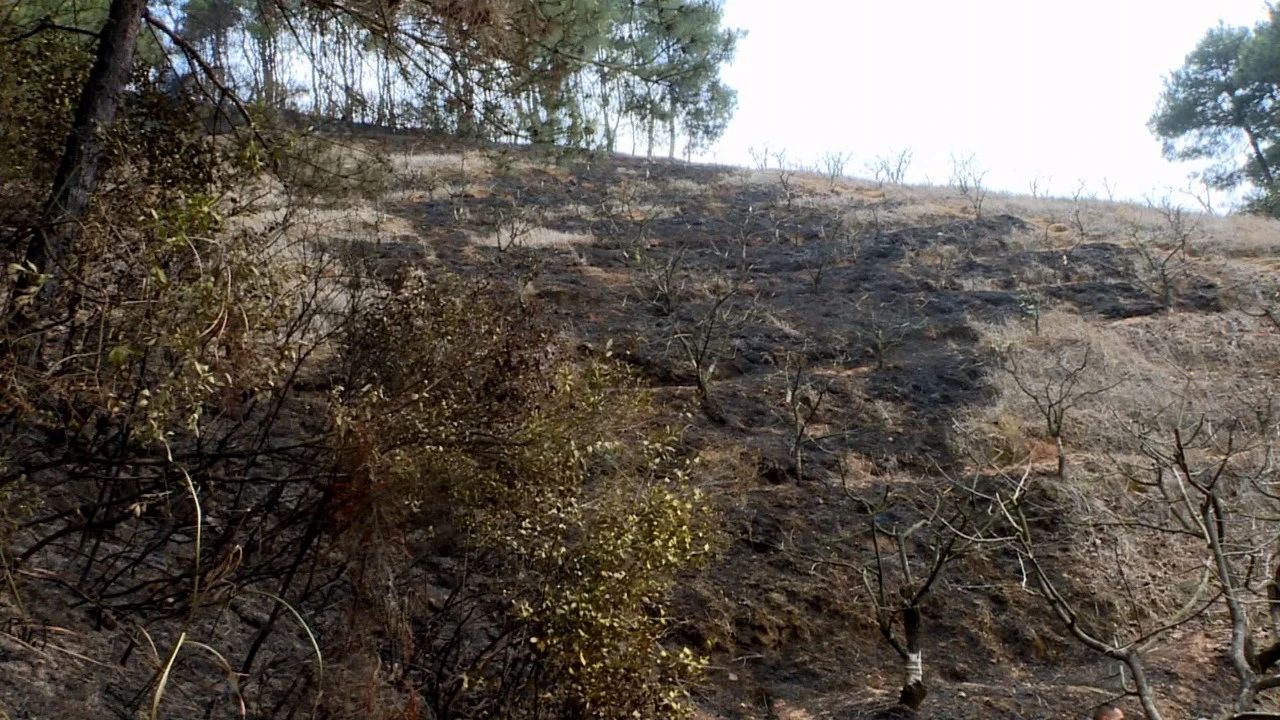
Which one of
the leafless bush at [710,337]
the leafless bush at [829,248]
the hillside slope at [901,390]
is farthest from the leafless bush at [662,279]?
the leafless bush at [829,248]

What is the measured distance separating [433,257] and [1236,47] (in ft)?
77.4

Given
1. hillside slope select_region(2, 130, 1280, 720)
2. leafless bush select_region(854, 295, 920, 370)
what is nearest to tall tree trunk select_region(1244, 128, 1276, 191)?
hillside slope select_region(2, 130, 1280, 720)

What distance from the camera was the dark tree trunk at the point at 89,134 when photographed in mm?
3901

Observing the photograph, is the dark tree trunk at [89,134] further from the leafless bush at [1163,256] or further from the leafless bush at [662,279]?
the leafless bush at [1163,256]

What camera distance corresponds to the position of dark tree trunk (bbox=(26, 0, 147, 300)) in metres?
3.90

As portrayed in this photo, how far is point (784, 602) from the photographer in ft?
22.5

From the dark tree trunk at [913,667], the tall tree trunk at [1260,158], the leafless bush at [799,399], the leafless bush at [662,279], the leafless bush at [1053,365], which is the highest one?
the tall tree trunk at [1260,158]

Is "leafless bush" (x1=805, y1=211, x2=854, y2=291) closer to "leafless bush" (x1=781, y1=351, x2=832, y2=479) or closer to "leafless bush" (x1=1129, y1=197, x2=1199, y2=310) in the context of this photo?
"leafless bush" (x1=781, y1=351, x2=832, y2=479)

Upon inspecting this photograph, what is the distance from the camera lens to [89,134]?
14.2ft

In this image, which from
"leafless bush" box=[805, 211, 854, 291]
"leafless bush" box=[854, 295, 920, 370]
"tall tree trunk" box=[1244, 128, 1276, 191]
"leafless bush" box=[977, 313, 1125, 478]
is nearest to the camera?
"leafless bush" box=[977, 313, 1125, 478]

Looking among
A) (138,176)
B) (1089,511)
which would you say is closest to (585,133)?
(138,176)

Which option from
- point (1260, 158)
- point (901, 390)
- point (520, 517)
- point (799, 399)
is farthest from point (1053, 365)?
point (1260, 158)

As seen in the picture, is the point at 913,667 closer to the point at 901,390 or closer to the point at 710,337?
the point at 901,390

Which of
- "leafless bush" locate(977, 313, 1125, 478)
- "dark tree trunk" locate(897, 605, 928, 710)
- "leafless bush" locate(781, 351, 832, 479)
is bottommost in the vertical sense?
"dark tree trunk" locate(897, 605, 928, 710)
